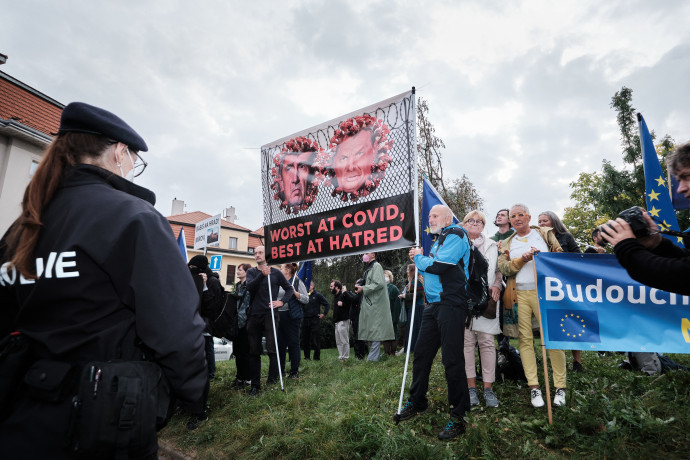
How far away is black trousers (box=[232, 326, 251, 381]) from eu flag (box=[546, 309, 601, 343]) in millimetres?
4491

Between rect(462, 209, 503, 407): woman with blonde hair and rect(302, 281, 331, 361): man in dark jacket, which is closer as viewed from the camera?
rect(462, 209, 503, 407): woman with blonde hair

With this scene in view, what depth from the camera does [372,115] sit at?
15.4 ft

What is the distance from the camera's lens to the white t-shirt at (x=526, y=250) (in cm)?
426

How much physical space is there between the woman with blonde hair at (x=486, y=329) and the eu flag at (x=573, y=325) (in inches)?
25.6

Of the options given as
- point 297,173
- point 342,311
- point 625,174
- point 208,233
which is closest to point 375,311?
point 342,311

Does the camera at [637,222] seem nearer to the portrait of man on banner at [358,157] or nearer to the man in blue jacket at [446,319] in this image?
the man in blue jacket at [446,319]

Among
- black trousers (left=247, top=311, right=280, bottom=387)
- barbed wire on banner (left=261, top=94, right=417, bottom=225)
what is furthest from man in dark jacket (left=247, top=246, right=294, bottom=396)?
barbed wire on banner (left=261, top=94, right=417, bottom=225)


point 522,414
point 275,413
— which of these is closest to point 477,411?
point 522,414

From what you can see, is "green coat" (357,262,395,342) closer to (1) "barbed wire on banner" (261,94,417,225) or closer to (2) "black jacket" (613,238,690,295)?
(1) "barbed wire on banner" (261,94,417,225)

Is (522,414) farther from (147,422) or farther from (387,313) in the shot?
(387,313)

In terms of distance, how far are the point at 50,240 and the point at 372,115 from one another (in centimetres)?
389

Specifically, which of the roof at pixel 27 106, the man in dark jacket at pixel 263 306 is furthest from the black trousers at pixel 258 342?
the roof at pixel 27 106

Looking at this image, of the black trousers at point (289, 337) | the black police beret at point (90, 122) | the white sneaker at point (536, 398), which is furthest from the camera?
the black trousers at point (289, 337)

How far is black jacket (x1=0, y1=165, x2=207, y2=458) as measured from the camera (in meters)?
1.27
